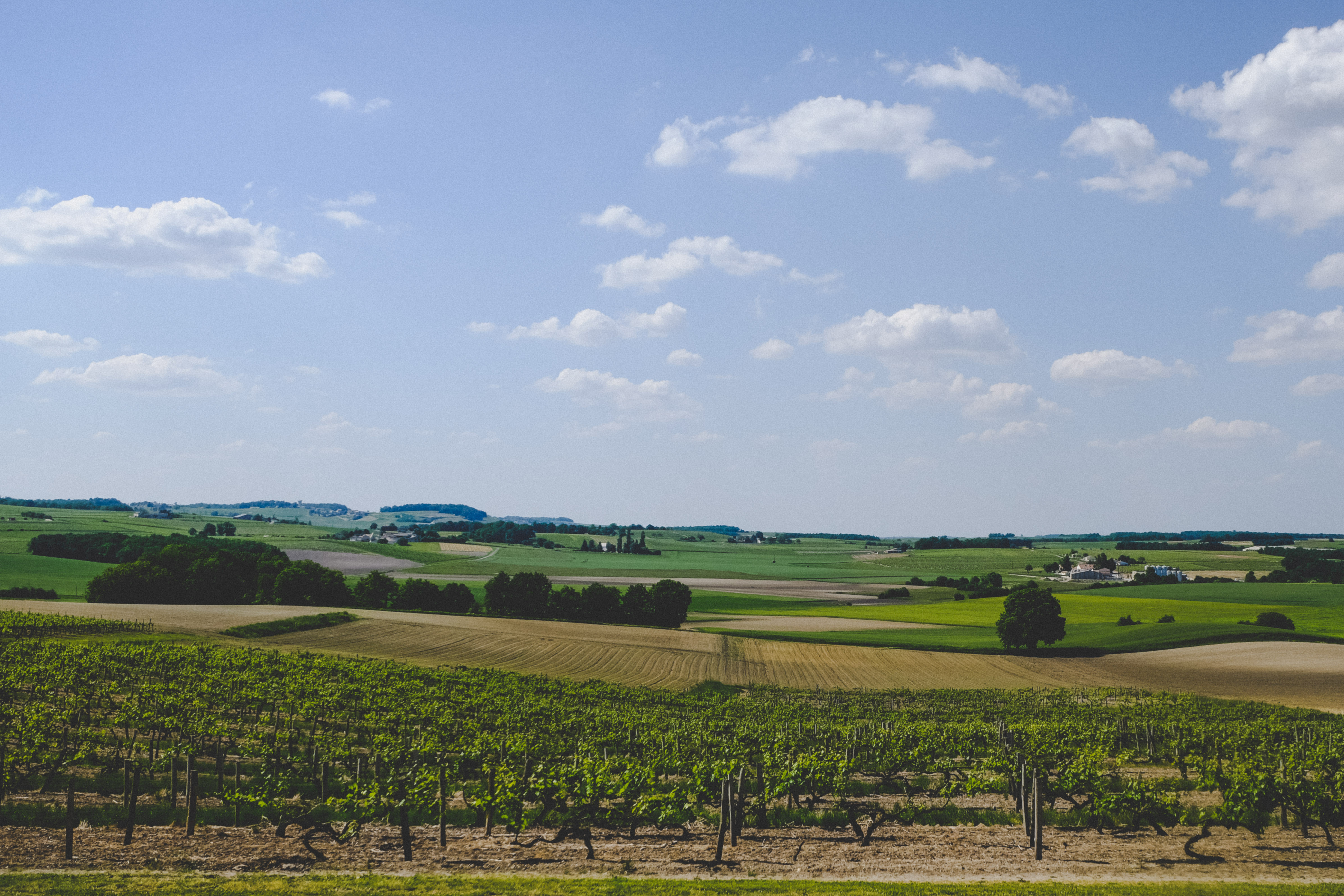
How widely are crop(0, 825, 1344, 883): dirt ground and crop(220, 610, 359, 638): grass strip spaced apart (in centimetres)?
4959

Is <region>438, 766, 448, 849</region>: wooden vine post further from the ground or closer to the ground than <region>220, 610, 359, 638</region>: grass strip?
further from the ground

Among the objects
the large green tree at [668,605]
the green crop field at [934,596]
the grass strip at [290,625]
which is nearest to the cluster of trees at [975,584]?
the green crop field at [934,596]

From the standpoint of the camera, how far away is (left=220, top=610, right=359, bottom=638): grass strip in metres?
66.4

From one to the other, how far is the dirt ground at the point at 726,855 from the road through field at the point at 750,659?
1334 inches

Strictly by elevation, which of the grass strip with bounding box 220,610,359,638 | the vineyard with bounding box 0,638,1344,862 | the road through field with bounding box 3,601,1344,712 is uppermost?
the vineyard with bounding box 0,638,1344,862

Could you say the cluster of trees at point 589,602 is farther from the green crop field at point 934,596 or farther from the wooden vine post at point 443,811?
the wooden vine post at point 443,811

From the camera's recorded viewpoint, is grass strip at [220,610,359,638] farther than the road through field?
Yes

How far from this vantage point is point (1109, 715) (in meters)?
43.5

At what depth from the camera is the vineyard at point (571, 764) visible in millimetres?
21594

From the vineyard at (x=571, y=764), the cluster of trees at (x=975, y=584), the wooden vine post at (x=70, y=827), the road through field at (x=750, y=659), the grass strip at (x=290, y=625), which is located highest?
the wooden vine post at (x=70, y=827)

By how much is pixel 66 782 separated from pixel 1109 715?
4549 centimetres

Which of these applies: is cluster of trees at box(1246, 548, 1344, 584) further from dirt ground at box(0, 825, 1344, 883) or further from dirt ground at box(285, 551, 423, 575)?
dirt ground at box(285, 551, 423, 575)

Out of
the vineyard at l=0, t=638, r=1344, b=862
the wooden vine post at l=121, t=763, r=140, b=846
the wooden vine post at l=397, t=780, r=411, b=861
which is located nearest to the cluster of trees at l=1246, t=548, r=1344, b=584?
the vineyard at l=0, t=638, r=1344, b=862

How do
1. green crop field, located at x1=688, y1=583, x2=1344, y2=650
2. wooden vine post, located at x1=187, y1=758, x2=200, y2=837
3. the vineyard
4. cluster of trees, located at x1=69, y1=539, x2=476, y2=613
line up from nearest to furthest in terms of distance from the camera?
wooden vine post, located at x1=187, y1=758, x2=200, y2=837 → the vineyard → green crop field, located at x1=688, y1=583, x2=1344, y2=650 → cluster of trees, located at x1=69, y1=539, x2=476, y2=613
